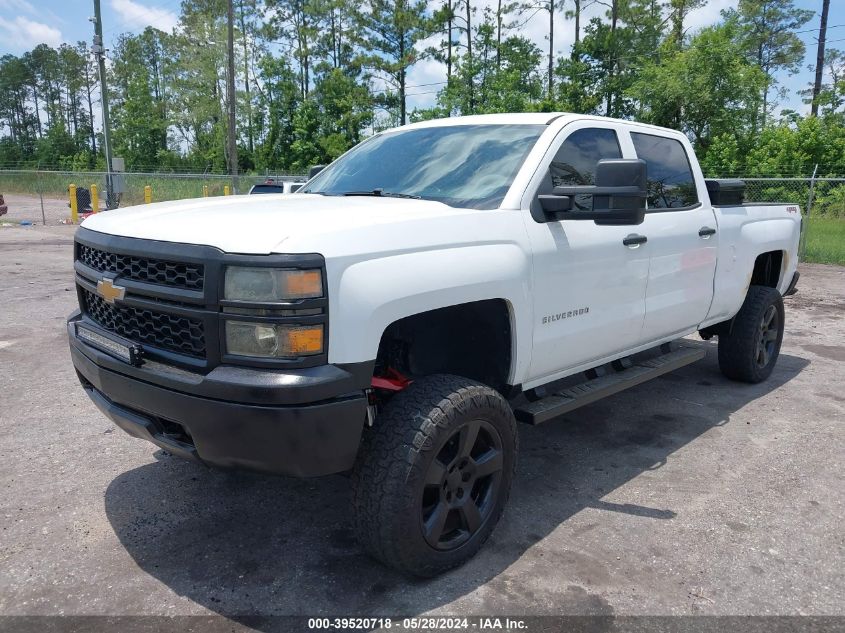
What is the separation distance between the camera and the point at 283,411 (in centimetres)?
233

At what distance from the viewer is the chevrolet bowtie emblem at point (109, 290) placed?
2733 millimetres

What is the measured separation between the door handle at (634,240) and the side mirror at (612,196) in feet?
1.99

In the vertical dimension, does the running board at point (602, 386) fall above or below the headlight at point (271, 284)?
below

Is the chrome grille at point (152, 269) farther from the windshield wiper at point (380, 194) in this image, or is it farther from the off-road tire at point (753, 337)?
the off-road tire at point (753, 337)

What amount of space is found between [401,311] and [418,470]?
617 millimetres

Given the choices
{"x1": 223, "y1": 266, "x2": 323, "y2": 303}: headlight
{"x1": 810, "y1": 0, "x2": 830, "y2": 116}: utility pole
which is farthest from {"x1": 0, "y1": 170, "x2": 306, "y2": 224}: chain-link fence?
{"x1": 810, "y1": 0, "x2": 830, "y2": 116}: utility pole

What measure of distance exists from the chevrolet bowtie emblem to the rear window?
309cm

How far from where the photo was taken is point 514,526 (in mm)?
3312

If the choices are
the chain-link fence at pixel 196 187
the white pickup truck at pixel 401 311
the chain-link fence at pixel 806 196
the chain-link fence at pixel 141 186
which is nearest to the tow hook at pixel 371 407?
the white pickup truck at pixel 401 311

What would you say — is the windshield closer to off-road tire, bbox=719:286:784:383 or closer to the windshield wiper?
the windshield wiper

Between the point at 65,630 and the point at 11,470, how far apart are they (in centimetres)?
171

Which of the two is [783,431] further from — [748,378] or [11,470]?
[11,470]

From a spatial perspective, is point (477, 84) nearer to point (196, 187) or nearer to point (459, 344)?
point (196, 187)

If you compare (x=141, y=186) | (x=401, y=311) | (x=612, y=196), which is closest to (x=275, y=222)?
(x=401, y=311)
